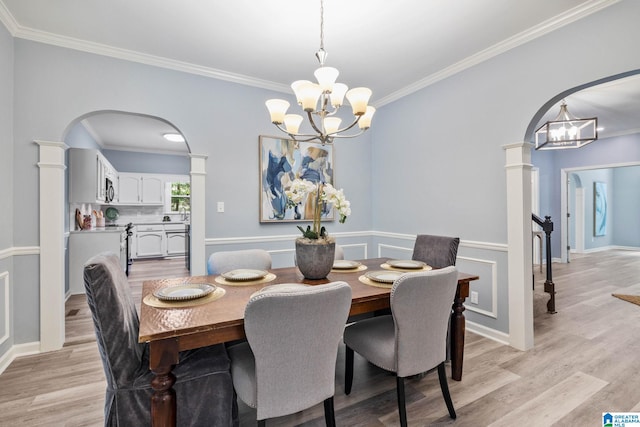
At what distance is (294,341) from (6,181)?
2.71 m

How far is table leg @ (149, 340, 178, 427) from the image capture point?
120 centimetres

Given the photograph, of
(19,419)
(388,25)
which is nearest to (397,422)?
(19,419)

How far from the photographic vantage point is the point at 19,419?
175 cm

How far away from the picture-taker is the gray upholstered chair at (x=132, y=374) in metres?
1.30

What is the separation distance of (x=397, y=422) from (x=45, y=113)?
356 centimetres

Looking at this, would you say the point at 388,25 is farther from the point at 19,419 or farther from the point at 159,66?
the point at 19,419

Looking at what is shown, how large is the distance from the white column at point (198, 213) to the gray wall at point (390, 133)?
8 centimetres

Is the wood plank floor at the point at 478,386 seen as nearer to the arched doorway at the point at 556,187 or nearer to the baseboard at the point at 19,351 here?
the baseboard at the point at 19,351

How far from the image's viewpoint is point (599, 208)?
8055 mm

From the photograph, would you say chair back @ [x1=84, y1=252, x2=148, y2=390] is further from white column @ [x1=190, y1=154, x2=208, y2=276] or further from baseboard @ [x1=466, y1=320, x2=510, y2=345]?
baseboard @ [x1=466, y1=320, x2=510, y2=345]

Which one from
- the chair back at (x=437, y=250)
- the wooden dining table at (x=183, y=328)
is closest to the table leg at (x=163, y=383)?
the wooden dining table at (x=183, y=328)

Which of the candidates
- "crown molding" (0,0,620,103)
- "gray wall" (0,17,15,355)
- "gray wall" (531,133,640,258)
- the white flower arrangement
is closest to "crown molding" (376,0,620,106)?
"crown molding" (0,0,620,103)

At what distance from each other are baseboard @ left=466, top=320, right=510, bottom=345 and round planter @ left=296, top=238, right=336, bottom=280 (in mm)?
1950

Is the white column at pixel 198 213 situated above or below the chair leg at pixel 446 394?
above
